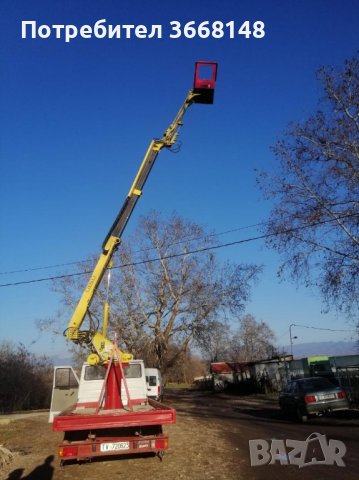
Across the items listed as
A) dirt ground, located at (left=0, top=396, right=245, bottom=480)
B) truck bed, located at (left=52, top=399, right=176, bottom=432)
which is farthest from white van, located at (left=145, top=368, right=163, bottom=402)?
truck bed, located at (left=52, top=399, right=176, bottom=432)

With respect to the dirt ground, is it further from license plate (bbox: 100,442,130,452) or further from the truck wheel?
the truck wheel

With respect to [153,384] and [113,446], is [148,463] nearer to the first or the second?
[113,446]

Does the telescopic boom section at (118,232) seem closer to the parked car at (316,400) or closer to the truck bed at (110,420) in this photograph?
the truck bed at (110,420)

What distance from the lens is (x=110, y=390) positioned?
10.3m

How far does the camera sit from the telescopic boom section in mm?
12141

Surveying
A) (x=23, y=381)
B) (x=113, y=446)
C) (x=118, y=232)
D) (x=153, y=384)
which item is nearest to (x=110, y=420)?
(x=113, y=446)

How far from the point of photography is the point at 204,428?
14.0m

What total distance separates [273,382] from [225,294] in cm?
834

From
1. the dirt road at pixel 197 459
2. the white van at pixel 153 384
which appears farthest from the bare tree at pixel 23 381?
the dirt road at pixel 197 459

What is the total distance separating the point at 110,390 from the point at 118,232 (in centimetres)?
486

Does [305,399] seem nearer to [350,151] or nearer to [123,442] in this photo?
[123,442]

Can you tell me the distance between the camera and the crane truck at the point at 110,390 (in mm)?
8156

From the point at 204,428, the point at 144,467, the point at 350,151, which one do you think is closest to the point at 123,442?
the point at 144,467

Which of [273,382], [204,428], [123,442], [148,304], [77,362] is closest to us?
[123,442]
